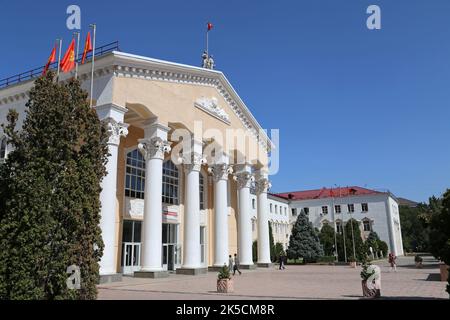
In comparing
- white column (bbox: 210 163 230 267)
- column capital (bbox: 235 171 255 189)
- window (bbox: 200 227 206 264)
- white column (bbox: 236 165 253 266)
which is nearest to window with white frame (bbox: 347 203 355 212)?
white column (bbox: 236 165 253 266)

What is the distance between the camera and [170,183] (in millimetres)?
31344

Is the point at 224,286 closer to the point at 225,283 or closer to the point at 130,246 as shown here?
the point at 225,283

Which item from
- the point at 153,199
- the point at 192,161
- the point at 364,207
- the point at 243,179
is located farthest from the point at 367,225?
the point at 153,199

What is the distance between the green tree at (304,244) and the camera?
47.3 meters

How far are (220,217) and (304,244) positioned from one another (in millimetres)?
20192

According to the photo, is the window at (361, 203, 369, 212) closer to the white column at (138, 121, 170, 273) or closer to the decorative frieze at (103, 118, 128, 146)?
the white column at (138, 121, 170, 273)

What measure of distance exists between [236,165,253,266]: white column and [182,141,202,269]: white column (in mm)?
7780

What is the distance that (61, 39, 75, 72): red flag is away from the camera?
21078 mm

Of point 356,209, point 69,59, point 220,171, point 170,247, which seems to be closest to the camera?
point 69,59

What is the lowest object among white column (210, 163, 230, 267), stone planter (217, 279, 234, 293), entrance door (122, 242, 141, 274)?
stone planter (217, 279, 234, 293)

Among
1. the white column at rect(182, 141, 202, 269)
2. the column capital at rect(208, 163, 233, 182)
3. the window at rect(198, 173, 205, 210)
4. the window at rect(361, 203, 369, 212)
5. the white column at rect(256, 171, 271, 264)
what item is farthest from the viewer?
the window at rect(361, 203, 369, 212)

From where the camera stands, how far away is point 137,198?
27453 mm

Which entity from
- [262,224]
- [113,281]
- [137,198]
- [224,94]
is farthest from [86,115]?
[262,224]
